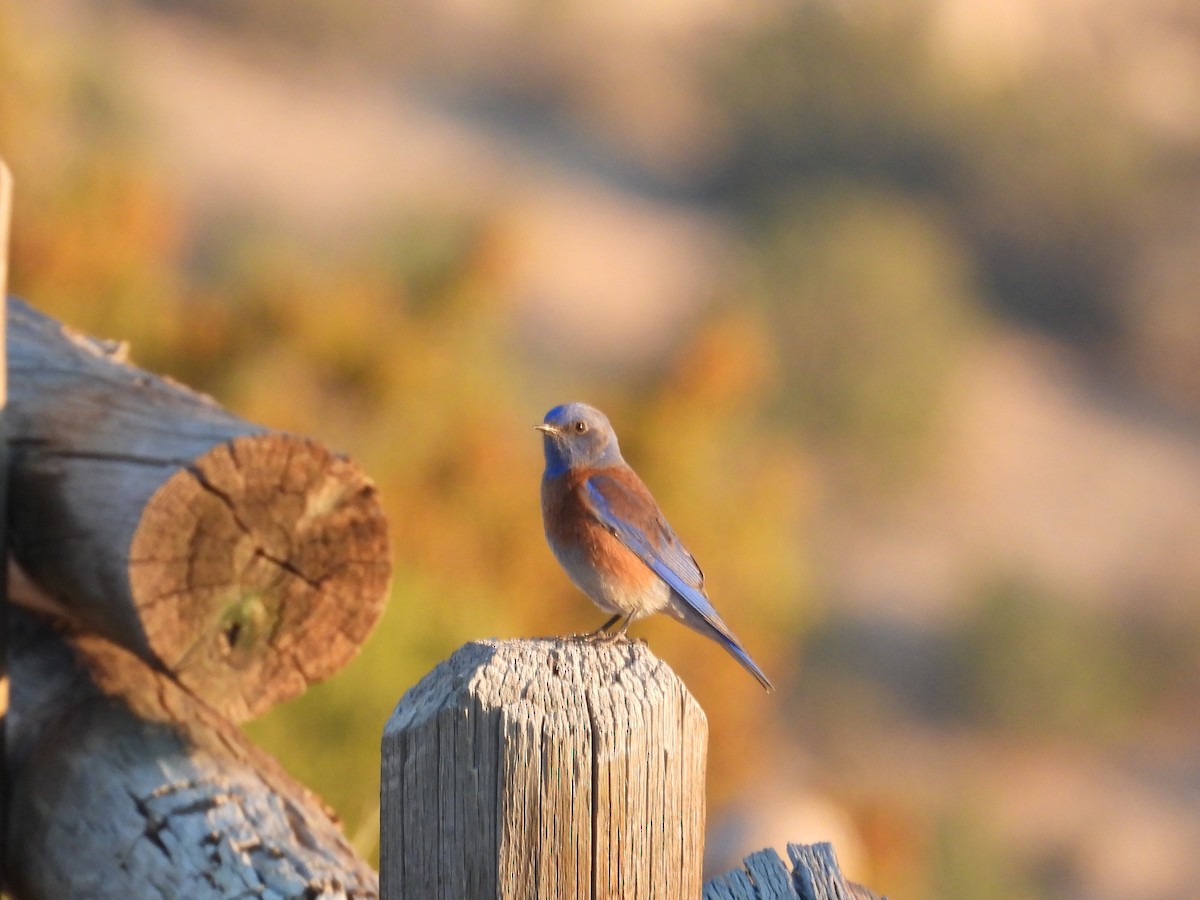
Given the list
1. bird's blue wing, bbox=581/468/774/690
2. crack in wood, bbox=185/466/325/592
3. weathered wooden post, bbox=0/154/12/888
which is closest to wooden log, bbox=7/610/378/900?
weathered wooden post, bbox=0/154/12/888

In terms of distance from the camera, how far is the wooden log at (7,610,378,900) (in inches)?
104

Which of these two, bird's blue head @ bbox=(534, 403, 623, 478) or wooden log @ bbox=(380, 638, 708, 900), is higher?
bird's blue head @ bbox=(534, 403, 623, 478)

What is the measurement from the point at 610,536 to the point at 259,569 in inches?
30.0

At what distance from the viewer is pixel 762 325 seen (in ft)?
56.9

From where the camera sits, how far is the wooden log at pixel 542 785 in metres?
1.81

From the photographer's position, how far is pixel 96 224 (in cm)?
599

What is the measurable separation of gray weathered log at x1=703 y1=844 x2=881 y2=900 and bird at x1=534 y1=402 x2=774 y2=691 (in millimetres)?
668

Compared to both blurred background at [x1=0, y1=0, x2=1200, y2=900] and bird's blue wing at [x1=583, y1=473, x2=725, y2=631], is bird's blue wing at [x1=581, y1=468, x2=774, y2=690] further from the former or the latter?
blurred background at [x1=0, y1=0, x2=1200, y2=900]

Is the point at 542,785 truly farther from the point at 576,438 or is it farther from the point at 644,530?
the point at 576,438

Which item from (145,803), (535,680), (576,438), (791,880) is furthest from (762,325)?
(535,680)

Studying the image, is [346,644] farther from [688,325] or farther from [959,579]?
[959,579]

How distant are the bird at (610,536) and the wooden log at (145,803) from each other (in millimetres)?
736

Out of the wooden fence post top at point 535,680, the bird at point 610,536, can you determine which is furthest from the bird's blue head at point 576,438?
the wooden fence post top at point 535,680

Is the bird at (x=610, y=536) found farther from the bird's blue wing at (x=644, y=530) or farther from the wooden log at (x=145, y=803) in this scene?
the wooden log at (x=145, y=803)
